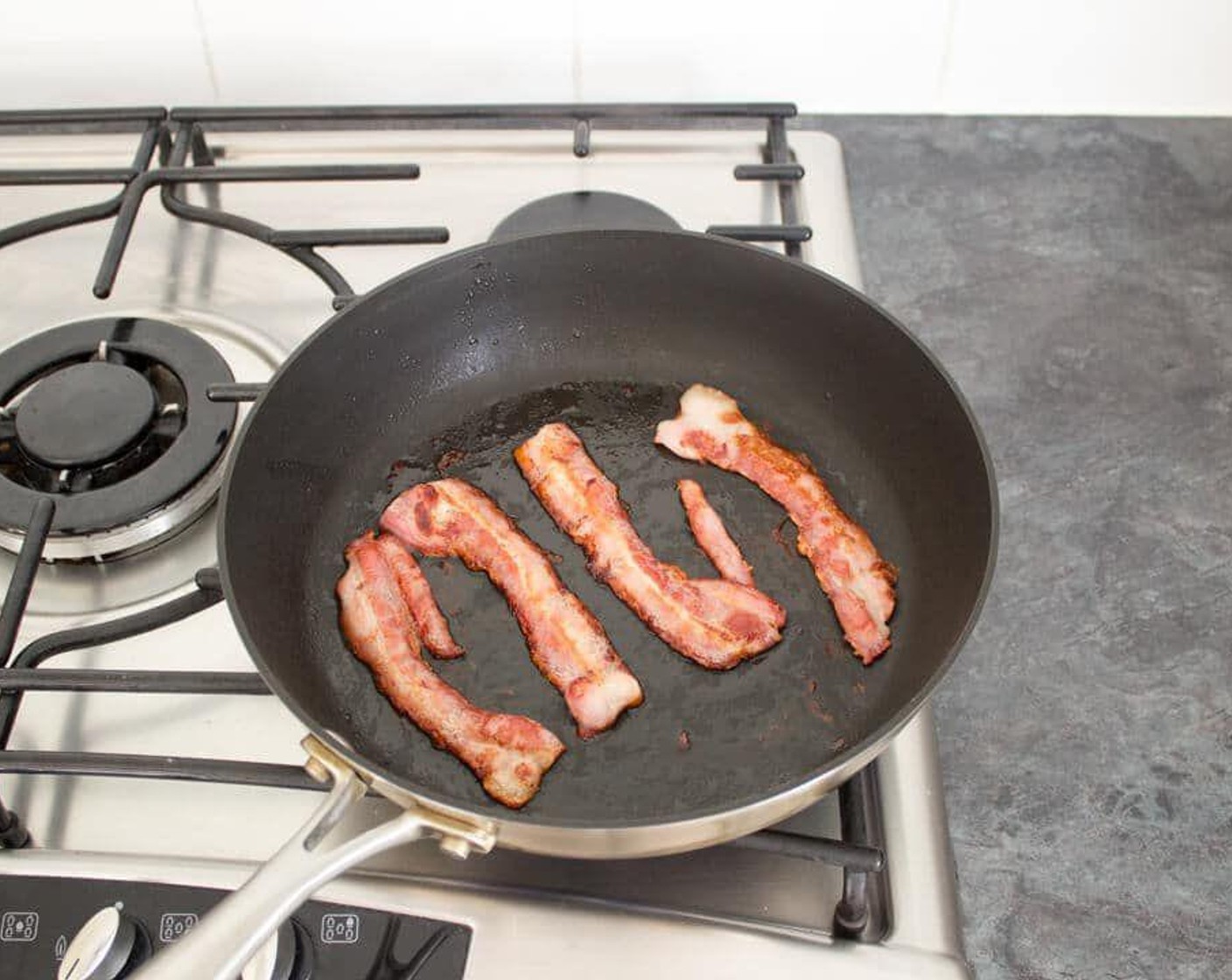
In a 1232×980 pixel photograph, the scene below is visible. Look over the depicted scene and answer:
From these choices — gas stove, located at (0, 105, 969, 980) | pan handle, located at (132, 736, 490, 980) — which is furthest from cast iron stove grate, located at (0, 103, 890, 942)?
pan handle, located at (132, 736, 490, 980)

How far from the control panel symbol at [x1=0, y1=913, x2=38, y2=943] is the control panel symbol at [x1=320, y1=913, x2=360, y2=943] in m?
0.18

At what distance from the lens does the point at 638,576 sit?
945 mm

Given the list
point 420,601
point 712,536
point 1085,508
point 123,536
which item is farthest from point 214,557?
point 1085,508

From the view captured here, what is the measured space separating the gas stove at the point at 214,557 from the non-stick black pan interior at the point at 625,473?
0.16 ft

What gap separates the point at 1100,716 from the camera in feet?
3.02

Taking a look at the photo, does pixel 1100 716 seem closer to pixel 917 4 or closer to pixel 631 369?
pixel 631 369

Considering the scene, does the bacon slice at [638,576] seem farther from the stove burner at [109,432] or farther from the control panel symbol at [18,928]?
the control panel symbol at [18,928]

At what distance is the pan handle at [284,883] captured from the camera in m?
0.57

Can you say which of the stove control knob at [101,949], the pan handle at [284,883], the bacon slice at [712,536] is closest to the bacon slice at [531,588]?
the bacon slice at [712,536]

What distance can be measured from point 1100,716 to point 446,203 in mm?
813

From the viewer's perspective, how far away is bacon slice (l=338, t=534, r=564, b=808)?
2.66 ft

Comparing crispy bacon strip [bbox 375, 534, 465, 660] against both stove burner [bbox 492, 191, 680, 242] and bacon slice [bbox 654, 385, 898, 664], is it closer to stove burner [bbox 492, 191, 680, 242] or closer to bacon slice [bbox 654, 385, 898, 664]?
bacon slice [bbox 654, 385, 898, 664]

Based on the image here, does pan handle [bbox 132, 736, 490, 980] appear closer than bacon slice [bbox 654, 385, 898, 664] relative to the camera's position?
Yes

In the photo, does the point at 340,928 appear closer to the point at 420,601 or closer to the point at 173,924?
the point at 173,924
